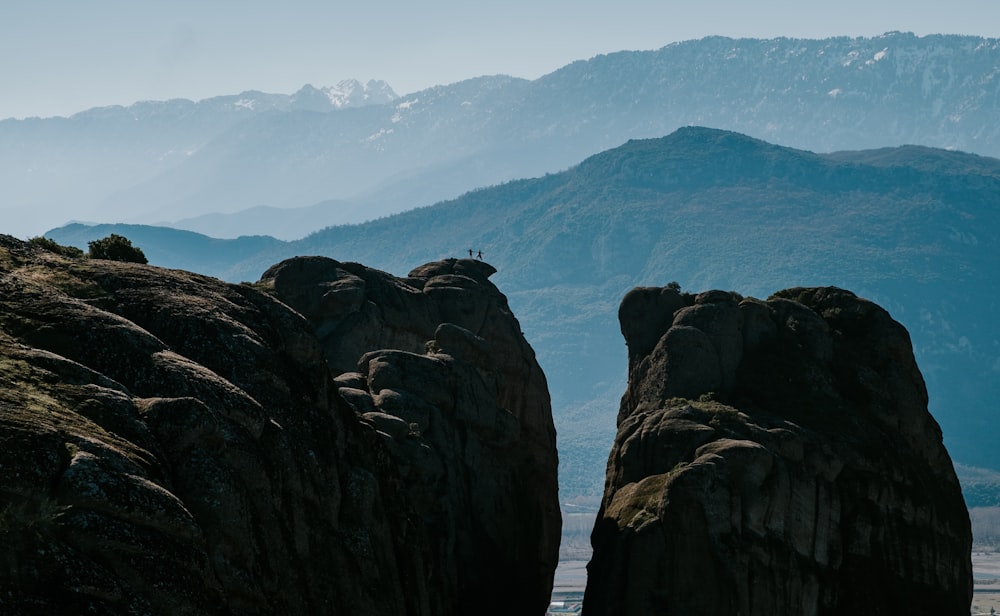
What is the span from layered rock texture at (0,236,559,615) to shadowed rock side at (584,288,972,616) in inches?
336

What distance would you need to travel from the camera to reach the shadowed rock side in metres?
70.9

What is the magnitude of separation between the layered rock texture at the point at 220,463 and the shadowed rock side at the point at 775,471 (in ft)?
28.0

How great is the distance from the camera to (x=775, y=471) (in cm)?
7481

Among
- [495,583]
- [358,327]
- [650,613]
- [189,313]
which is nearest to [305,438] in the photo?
[189,313]

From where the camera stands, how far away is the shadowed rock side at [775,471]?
7088cm

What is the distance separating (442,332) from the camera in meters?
91.2

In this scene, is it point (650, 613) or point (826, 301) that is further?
point (826, 301)

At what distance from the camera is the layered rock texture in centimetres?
3597

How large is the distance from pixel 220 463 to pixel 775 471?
37409 mm

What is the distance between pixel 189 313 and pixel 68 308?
15.7 ft

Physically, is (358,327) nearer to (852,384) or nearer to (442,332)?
(442,332)

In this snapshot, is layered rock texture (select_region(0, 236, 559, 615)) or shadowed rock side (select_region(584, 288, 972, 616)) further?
shadowed rock side (select_region(584, 288, 972, 616))

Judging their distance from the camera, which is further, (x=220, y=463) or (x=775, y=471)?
(x=775, y=471)

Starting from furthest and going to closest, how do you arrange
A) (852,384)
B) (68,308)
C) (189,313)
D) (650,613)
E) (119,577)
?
(852,384), (650,613), (189,313), (68,308), (119,577)
